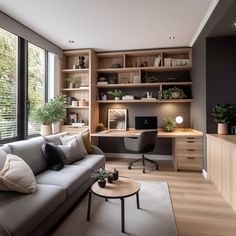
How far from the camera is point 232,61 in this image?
337 cm

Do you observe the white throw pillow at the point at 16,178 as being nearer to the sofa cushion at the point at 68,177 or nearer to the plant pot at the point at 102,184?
the sofa cushion at the point at 68,177

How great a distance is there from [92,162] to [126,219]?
Result: 1120mm

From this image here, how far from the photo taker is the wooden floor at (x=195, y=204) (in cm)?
206

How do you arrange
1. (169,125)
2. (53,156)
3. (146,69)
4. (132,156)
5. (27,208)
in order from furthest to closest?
(132,156) < (146,69) < (169,125) < (53,156) < (27,208)

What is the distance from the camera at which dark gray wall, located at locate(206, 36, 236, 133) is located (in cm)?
337

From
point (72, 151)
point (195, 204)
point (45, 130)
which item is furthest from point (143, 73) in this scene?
point (195, 204)

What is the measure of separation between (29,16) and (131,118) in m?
2.99

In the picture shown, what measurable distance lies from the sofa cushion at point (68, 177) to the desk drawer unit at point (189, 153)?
1.99 metres

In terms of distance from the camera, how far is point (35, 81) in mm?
4125

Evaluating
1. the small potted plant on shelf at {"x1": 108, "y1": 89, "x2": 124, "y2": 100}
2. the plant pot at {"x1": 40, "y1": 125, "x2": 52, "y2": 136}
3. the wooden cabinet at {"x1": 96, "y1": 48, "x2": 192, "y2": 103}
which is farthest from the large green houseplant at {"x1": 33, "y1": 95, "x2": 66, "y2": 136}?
the small potted plant on shelf at {"x1": 108, "y1": 89, "x2": 124, "y2": 100}

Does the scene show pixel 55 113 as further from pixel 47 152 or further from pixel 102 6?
pixel 102 6

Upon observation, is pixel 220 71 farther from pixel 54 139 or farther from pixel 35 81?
pixel 35 81

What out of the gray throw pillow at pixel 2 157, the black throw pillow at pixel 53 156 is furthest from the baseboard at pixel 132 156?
the gray throw pillow at pixel 2 157

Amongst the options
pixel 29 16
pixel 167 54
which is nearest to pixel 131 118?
pixel 167 54
